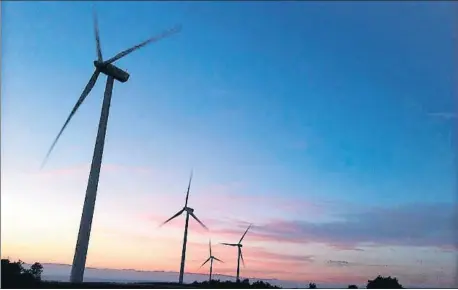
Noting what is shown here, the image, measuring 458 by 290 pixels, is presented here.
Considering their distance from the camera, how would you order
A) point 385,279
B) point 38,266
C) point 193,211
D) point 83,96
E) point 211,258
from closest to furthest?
1. point 83,96
2. point 193,211
3. point 38,266
4. point 385,279
5. point 211,258

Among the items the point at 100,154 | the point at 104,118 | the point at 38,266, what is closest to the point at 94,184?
the point at 100,154

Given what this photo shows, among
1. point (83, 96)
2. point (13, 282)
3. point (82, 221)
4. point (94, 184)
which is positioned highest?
point (83, 96)

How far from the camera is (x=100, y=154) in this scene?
69.8 feet

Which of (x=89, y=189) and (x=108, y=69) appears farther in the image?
(x=108, y=69)

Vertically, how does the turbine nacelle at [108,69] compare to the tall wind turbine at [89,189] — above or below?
above

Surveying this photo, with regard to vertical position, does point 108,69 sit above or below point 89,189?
above

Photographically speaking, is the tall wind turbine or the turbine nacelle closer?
the tall wind turbine

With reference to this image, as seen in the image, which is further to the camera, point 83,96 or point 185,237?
point 185,237

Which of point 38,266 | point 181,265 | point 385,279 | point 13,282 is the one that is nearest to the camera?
point 13,282

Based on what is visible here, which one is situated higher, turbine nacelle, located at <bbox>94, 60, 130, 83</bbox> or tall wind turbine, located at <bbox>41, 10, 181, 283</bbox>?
turbine nacelle, located at <bbox>94, 60, 130, 83</bbox>

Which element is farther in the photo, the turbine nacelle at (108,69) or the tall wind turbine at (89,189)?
the turbine nacelle at (108,69)

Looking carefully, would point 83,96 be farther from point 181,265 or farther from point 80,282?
point 181,265

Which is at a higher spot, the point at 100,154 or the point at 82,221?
the point at 100,154

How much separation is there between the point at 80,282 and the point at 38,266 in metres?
31.2
